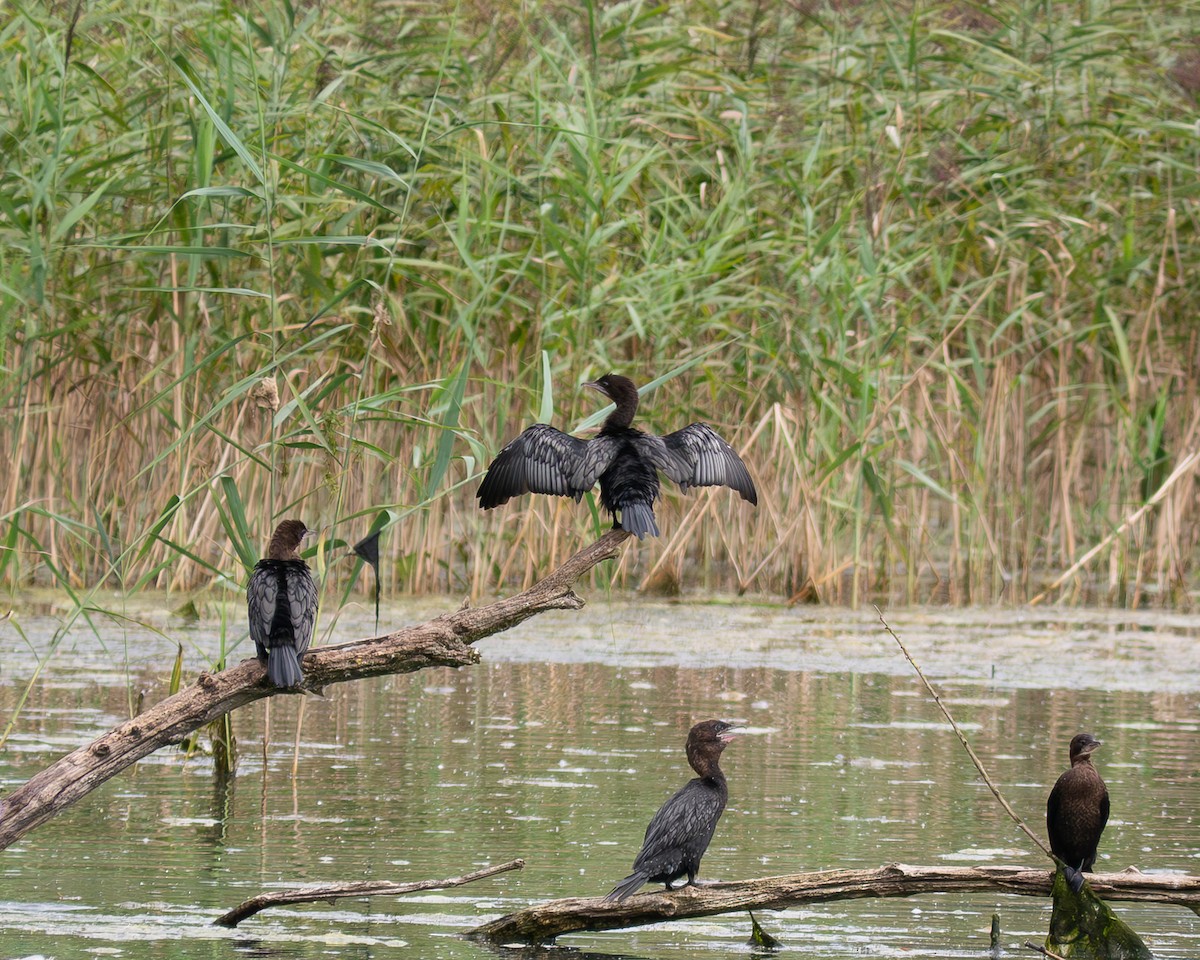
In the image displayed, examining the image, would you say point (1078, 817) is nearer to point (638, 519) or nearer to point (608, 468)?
point (638, 519)

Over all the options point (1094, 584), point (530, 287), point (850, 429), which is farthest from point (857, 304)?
point (1094, 584)

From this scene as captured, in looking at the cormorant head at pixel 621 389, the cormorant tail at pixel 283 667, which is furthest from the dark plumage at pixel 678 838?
the cormorant head at pixel 621 389

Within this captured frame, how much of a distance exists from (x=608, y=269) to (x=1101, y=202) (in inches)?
113

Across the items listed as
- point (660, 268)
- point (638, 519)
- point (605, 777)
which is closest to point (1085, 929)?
point (638, 519)

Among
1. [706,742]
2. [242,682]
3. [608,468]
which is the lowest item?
[706,742]

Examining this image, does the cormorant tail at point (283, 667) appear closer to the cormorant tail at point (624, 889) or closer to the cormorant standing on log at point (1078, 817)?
the cormorant tail at point (624, 889)

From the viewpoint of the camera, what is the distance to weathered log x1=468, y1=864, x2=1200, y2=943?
4477 millimetres

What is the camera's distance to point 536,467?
5066mm

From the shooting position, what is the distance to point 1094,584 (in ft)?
40.6

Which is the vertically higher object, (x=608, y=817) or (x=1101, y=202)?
(x=1101, y=202)

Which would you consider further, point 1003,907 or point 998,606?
point 998,606

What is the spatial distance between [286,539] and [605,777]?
6.55ft

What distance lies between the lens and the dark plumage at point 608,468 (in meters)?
4.96

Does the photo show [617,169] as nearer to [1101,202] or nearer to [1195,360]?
[1101,202]
